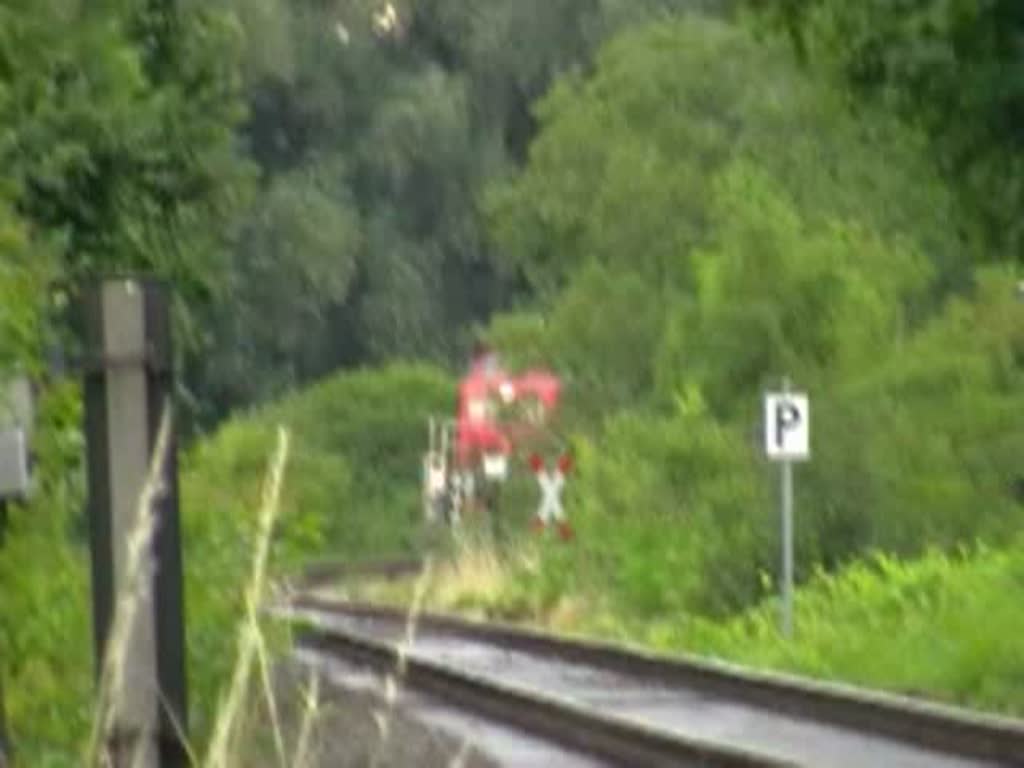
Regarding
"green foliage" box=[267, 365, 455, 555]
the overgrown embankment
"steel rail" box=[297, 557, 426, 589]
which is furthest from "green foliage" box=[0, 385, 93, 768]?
"green foliage" box=[267, 365, 455, 555]

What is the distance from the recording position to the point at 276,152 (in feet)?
302

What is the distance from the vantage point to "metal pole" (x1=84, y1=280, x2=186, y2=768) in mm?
10125

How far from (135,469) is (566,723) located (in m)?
14.4

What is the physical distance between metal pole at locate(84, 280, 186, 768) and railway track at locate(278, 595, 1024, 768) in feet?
21.4

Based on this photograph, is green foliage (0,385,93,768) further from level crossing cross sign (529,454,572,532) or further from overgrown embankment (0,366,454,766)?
level crossing cross sign (529,454,572,532)

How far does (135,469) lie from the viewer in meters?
10.3

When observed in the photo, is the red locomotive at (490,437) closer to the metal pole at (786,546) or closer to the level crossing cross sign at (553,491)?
the level crossing cross sign at (553,491)

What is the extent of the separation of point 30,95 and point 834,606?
12630 millimetres

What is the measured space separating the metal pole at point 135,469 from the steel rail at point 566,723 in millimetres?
5154

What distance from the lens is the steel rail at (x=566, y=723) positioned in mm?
20250

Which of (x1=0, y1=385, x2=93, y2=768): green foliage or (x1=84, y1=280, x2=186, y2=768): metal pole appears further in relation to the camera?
(x1=0, y1=385, x2=93, y2=768): green foliage

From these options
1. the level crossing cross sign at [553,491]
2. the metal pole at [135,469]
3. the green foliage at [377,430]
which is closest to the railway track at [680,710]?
the metal pole at [135,469]

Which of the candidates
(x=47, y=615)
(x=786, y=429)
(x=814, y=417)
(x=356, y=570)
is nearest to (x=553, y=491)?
(x=814, y=417)

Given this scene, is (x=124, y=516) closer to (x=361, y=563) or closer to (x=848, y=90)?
(x=848, y=90)
